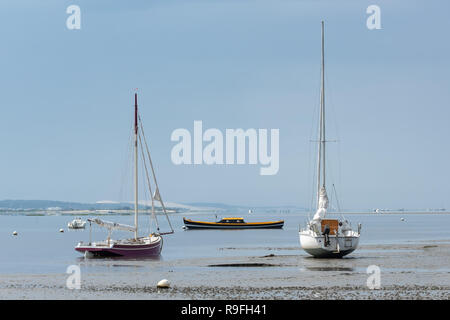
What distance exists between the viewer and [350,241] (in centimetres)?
6556

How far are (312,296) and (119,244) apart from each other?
37.0m

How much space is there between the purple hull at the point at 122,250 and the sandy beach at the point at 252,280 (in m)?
3.78

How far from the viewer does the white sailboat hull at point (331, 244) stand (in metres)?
65.1

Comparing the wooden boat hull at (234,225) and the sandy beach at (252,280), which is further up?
the sandy beach at (252,280)

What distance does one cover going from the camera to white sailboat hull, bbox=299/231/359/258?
213ft

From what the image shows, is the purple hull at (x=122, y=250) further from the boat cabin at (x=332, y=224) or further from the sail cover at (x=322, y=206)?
the boat cabin at (x=332, y=224)

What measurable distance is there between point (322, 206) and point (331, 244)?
4.09 meters

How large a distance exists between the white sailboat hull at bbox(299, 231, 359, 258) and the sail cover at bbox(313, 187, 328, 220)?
185 cm
